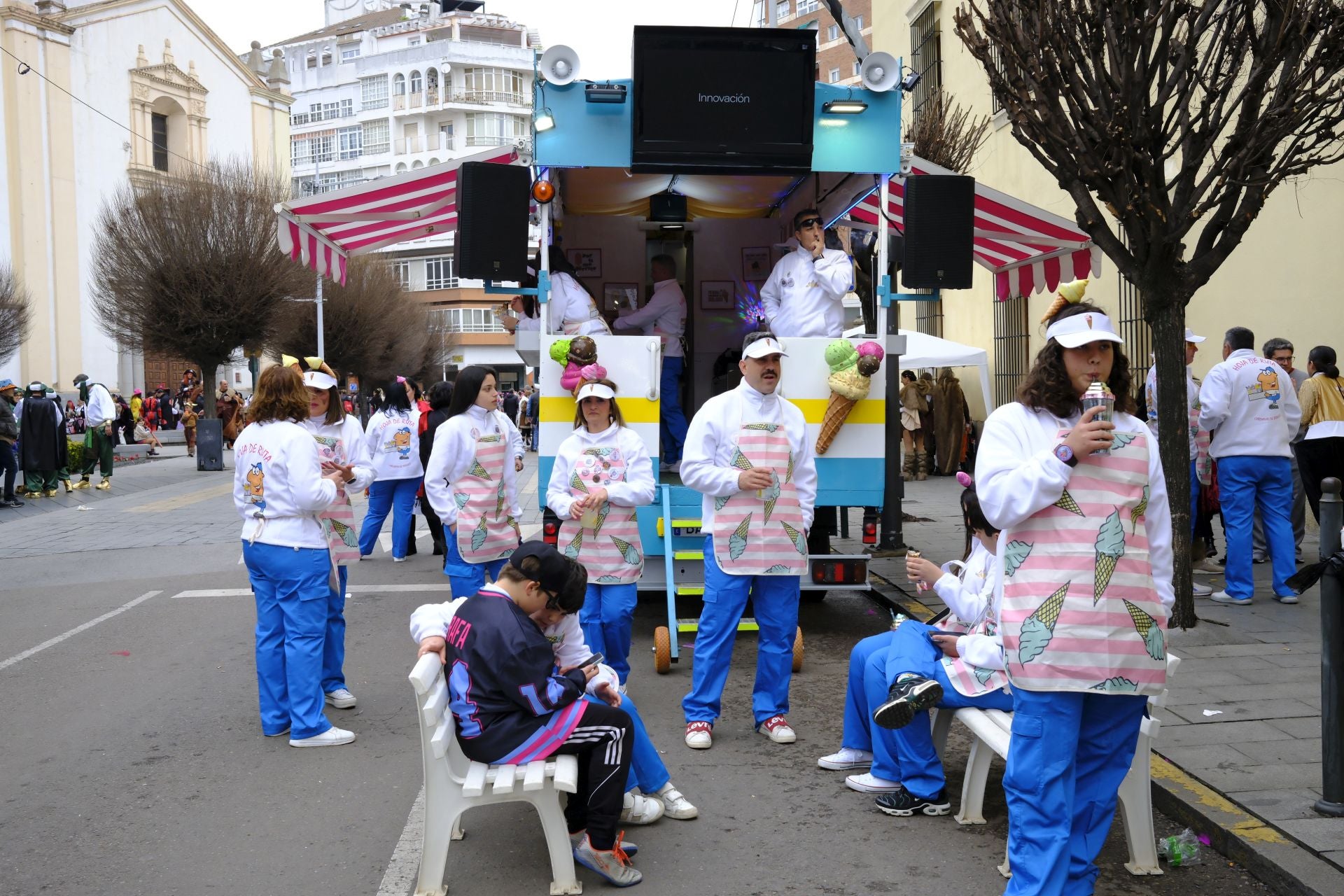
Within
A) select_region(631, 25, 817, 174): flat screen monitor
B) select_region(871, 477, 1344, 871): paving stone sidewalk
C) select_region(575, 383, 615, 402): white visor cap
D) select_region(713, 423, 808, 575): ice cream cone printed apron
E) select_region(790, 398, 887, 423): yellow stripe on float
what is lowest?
select_region(871, 477, 1344, 871): paving stone sidewalk

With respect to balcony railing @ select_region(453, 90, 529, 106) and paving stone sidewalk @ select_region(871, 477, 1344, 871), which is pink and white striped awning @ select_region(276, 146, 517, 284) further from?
balcony railing @ select_region(453, 90, 529, 106)

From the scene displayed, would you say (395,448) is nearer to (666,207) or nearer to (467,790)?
(666,207)

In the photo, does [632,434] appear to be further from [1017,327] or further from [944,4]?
[944,4]

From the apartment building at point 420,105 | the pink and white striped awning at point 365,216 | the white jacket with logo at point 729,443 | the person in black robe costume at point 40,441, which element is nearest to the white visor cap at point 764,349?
the white jacket with logo at point 729,443

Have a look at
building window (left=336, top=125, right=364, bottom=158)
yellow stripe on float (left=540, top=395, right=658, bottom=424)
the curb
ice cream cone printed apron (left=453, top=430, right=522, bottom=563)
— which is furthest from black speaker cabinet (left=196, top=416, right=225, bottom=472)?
building window (left=336, top=125, right=364, bottom=158)

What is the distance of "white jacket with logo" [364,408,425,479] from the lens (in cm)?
1199

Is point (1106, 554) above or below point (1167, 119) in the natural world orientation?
below

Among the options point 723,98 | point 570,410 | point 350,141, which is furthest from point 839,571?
point 350,141

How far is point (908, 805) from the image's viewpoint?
16.2ft

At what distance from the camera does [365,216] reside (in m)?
10.0

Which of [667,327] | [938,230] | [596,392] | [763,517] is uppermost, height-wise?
[938,230]

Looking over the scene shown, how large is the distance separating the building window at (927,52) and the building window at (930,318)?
3.72m

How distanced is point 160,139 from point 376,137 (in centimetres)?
3743

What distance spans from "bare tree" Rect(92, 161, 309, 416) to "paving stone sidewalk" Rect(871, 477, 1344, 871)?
86.7 feet
